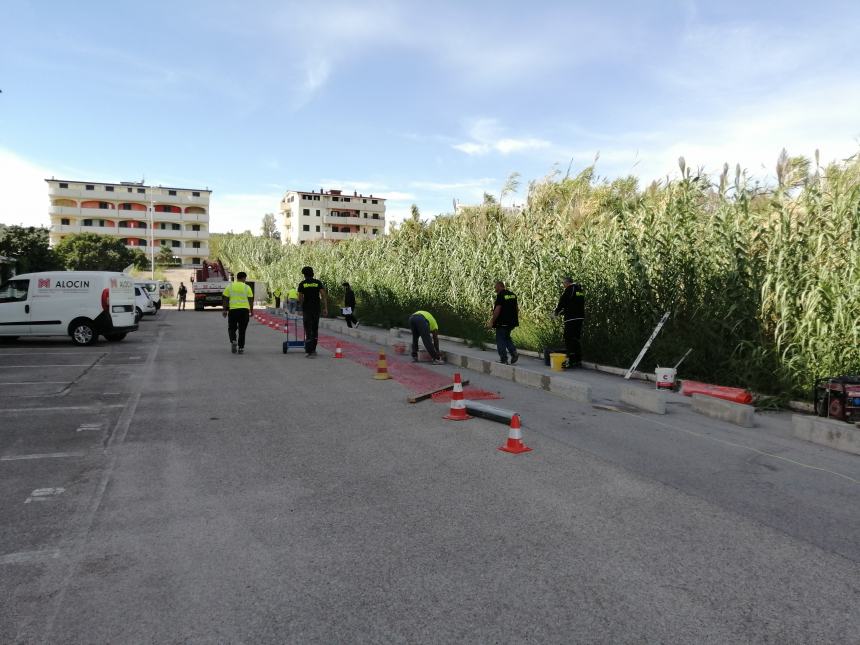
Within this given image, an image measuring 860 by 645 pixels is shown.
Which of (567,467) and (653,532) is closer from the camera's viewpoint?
(653,532)

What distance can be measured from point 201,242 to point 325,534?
101377mm

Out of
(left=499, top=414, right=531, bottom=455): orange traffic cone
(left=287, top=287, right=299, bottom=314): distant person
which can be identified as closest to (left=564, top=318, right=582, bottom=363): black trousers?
(left=499, top=414, right=531, bottom=455): orange traffic cone

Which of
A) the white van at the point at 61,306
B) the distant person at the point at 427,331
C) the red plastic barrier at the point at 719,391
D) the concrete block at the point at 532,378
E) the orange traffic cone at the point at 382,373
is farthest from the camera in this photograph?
the white van at the point at 61,306

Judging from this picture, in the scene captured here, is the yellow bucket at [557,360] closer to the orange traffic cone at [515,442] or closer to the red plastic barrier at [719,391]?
the red plastic barrier at [719,391]

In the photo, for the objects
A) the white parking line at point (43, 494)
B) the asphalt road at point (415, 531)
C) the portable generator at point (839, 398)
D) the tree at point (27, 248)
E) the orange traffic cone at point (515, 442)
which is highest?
the tree at point (27, 248)

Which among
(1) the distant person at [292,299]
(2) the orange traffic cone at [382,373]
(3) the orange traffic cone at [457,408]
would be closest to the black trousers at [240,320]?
(2) the orange traffic cone at [382,373]

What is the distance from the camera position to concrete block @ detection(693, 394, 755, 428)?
7.29m

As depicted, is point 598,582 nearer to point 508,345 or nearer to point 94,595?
point 94,595

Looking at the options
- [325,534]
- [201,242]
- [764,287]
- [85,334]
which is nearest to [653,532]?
[325,534]

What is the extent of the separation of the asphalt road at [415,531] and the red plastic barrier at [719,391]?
0.91 m

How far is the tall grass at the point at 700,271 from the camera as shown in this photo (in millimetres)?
8219

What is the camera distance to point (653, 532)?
156 inches

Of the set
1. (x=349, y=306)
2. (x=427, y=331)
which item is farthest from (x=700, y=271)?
(x=349, y=306)

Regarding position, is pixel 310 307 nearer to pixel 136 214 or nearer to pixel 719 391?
pixel 719 391
